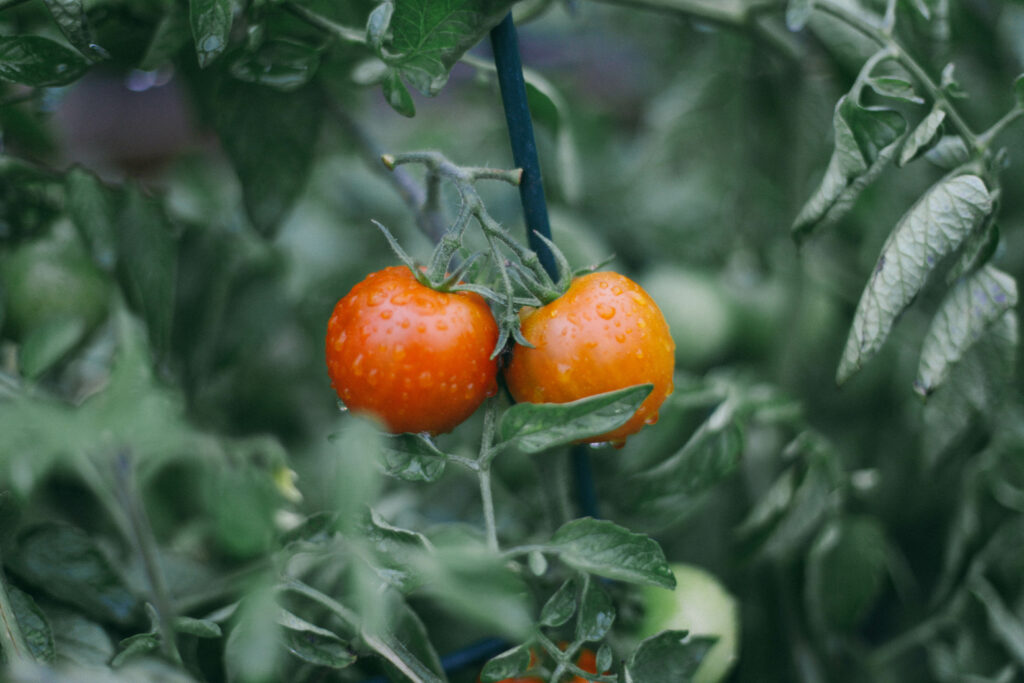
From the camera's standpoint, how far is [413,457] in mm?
392

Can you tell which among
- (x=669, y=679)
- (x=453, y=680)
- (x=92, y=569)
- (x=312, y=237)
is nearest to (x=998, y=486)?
(x=669, y=679)

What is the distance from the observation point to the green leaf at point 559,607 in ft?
1.28

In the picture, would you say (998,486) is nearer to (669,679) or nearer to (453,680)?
(669,679)

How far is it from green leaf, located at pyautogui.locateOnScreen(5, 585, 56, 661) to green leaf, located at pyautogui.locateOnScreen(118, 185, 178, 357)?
0.20m

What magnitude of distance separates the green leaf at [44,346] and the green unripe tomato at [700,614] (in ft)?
1.40

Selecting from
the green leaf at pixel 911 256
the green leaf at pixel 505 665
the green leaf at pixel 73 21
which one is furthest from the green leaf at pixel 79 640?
the green leaf at pixel 911 256

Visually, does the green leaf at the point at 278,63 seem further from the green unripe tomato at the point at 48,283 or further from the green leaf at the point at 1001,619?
the green leaf at the point at 1001,619

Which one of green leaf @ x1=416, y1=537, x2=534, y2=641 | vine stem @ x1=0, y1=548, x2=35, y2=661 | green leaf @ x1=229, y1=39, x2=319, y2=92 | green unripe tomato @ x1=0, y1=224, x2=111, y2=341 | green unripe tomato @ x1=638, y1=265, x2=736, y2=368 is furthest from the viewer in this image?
green unripe tomato @ x1=638, y1=265, x2=736, y2=368

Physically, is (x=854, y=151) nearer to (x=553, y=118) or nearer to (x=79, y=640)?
(x=553, y=118)

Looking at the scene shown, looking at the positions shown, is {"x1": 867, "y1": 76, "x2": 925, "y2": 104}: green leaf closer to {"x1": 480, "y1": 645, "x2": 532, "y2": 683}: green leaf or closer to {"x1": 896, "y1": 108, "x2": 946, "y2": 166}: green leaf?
{"x1": 896, "y1": 108, "x2": 946, "y2": 166}: green leaf

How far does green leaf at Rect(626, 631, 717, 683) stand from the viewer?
0.41m

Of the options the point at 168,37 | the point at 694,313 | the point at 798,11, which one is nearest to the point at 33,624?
the point at 168,37

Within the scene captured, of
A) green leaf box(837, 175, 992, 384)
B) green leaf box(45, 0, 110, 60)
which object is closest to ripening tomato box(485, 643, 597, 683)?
green leaf box(837, 175, 992, 384)

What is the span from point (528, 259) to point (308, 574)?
1.01 ft
